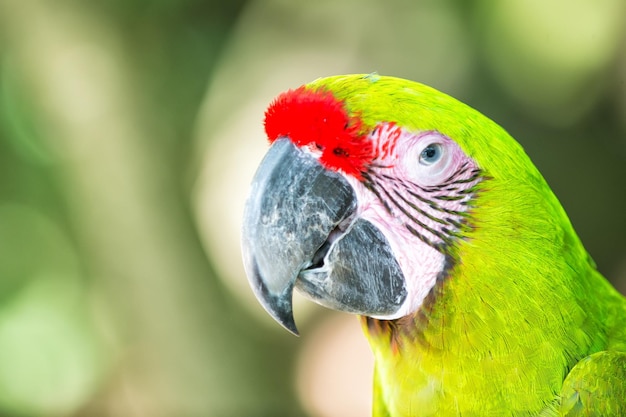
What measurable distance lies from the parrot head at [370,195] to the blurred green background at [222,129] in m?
2.02

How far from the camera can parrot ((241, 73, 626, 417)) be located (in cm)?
103

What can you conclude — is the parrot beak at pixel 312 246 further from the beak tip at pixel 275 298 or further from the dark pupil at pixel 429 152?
the dark pupil at pixel 429 152

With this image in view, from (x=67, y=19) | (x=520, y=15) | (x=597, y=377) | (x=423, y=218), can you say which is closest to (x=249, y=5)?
(x=67, y=19)

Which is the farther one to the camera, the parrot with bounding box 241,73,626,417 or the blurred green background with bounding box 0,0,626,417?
the blurred green background with bounding box 0,0,626,417

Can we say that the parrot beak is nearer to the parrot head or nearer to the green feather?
the parrot head

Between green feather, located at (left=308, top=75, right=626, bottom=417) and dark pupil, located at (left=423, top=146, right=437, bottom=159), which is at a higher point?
dark pupil, located at (left=423, top=146, right=437, bottom=159)

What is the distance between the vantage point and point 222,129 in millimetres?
3203

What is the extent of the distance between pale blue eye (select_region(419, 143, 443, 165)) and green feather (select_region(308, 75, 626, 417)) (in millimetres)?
30

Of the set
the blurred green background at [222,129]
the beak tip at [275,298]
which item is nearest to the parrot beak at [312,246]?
the beak tip at [275,298]

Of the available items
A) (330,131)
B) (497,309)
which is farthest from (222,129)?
(497,309)

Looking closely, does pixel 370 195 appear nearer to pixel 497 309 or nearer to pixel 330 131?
pixel 330 131

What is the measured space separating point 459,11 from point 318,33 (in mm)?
812

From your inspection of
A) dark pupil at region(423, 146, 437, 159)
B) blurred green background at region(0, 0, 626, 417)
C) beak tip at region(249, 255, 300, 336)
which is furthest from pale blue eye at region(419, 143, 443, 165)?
blurred green background at region(0, 0, 626, 417)

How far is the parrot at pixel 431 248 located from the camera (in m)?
1.03
